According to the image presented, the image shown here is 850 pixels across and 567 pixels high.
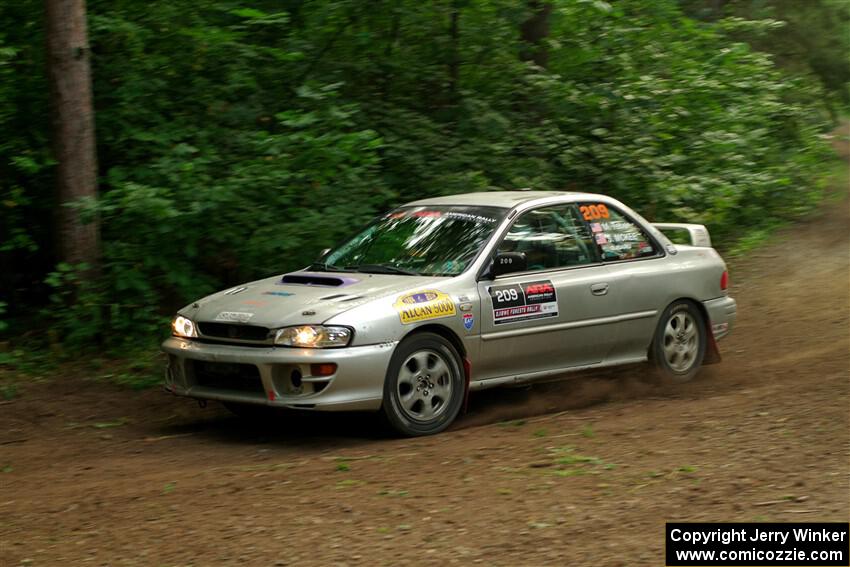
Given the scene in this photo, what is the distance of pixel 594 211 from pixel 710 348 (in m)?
1.71

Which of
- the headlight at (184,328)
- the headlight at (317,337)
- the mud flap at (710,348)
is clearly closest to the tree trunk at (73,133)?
the headlight at (184,328)

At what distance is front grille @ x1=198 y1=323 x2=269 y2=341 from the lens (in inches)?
297

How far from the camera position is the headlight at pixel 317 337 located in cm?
733

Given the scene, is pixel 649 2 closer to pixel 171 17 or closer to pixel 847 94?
pixel 171 17

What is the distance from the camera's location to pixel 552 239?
8789mm

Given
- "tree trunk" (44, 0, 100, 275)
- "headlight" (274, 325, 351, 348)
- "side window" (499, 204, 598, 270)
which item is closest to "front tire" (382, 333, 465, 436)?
"headlight" (274, 325, 351, 348)

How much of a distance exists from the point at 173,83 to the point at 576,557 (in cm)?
833

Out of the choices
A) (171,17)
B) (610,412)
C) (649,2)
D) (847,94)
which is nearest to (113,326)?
(171,17)

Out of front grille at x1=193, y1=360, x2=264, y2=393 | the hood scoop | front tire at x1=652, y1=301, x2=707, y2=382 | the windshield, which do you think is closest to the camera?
front grille at x1=193, y1=360, x2=264, y2=393

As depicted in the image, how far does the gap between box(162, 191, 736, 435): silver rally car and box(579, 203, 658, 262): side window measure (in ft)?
0.04

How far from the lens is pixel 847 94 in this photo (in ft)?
77.0

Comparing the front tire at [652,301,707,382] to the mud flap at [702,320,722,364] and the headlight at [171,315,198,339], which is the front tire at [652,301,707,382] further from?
the headlight at [171,315,198,339]

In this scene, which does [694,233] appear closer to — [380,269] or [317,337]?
[380,269]

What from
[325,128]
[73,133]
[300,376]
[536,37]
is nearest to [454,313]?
[300,376]
